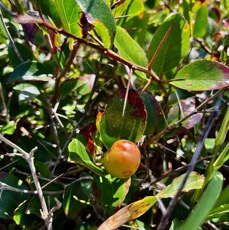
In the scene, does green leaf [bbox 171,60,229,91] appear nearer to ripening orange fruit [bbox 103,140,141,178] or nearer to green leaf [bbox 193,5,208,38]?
A: ripening orange fruit [bbox 103,140,141,178]

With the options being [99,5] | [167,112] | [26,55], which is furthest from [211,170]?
[26,55]

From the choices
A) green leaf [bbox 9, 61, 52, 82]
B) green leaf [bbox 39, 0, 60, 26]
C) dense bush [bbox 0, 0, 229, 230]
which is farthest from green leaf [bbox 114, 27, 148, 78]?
green leaf [bbox 9, 61, 52, 82]

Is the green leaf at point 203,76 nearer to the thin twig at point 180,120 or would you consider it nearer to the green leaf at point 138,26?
the thin twig at point 180,120

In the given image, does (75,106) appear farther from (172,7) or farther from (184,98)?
(172,7)

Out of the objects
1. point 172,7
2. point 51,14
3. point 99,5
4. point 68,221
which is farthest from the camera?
point 172,7

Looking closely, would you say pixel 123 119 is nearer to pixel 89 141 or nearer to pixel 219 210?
pixel 89 141

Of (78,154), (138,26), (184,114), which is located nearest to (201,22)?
(138,26)
